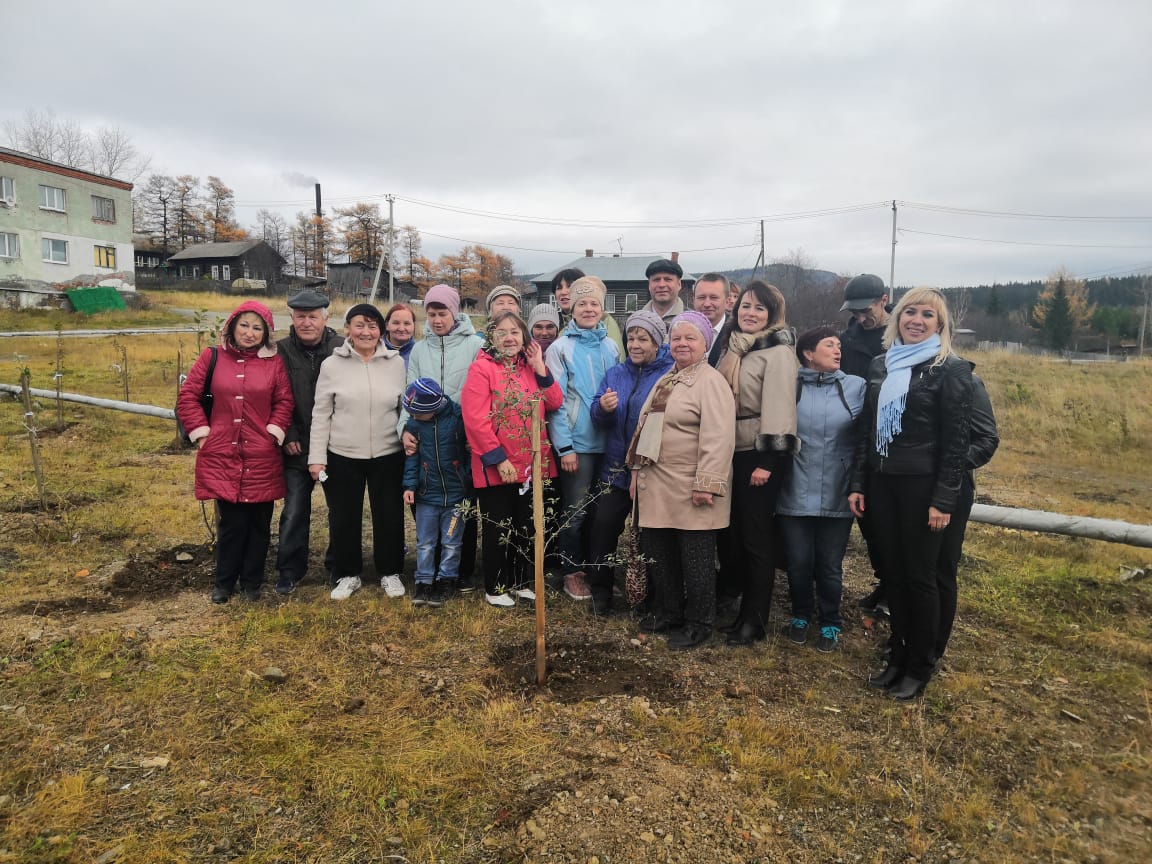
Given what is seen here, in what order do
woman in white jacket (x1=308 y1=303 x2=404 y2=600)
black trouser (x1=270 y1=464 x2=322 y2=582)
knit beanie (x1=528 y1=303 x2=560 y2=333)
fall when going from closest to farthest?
woman in white jacket (x1=308 y1=303 x2=404 y2=600) → black trouser (x1=270 y1=464 x2=322 y2=582) → knit beanie (x1=528 y1=303 x2=560 y2=333)

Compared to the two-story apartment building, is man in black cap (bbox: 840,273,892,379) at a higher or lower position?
lower

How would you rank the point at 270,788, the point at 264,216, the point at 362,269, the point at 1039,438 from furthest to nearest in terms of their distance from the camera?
the point at 264,216 → the point at 362,269 → the point at 1039,438 → the point at 270,788

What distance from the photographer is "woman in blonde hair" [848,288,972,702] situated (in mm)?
3158

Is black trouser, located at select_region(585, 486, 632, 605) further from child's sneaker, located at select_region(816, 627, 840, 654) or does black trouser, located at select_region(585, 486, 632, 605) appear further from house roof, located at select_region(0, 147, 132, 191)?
house roof, located at select_region(0, 147, 132, 191)

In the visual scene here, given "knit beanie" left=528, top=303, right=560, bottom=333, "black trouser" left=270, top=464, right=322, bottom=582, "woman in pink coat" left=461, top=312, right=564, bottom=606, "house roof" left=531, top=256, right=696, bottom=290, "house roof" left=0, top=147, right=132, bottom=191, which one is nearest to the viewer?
"woman in pink coat" left=461, top=312, right=564, bottom=606

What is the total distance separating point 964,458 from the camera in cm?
314

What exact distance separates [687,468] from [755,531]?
0.61 meters

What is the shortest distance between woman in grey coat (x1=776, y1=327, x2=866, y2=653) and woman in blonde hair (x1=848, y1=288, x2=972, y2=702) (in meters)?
0.25

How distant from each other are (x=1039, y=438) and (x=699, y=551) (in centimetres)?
1209

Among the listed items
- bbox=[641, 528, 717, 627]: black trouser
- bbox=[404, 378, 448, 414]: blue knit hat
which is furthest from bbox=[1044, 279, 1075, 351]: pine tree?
bbox=[404, 378, 448, 414]: blue knit hat

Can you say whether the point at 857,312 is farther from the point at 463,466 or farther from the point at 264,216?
the point at 264,216

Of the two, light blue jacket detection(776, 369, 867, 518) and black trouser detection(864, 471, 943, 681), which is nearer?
black trouser detection(864, 471, 943, 681)

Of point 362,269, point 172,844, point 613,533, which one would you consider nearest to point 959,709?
point 613,533

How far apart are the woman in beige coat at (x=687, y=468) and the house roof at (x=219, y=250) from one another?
2005 inches
